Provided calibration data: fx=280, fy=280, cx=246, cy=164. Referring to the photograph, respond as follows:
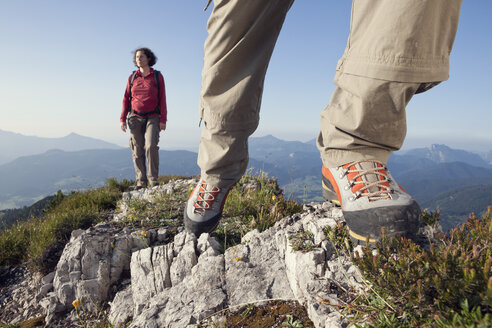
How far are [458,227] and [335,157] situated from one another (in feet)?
2.53

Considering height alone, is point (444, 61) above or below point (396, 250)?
above

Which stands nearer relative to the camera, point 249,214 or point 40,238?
point 249,214

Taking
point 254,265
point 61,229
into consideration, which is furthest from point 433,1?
point 61,229

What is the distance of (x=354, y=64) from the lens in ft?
5.21

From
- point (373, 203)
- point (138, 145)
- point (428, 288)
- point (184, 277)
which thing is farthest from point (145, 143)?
point (428, 288)

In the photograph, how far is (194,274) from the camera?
221 cm

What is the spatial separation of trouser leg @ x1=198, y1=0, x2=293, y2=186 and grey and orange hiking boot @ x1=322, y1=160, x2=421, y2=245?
85 centimetres

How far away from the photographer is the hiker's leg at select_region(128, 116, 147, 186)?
838 centimetres

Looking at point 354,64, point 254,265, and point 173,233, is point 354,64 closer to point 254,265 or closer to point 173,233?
point 254,265

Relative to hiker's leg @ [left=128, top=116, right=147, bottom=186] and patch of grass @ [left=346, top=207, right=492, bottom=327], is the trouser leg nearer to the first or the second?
patch of grass @ [left=346, top=207, right=492, bottom=327]

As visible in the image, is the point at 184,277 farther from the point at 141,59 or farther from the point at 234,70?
the point at 141,59

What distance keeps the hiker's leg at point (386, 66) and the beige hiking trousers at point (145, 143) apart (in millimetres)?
7379

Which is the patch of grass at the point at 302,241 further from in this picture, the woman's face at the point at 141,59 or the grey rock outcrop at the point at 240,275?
the woman's face at the point at 141,59

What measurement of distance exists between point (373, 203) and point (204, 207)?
1.48 m
